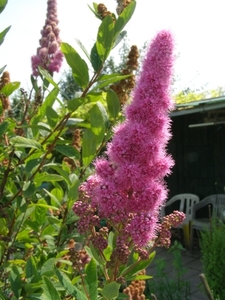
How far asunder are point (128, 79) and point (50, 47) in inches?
17.4

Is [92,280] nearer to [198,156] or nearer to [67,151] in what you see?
[67,151]

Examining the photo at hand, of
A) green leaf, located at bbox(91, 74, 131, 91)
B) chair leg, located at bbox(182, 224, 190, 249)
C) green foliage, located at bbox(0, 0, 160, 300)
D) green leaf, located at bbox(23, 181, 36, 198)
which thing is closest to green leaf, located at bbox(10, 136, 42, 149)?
green foliage, located at bbox(0, 0, 160, 300)

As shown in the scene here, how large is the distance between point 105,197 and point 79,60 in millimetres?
391

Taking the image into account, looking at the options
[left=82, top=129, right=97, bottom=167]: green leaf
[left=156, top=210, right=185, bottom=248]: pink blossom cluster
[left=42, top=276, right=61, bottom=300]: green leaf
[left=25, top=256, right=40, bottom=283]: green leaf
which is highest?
[left=82, top=129, right=97, bottom=167]: green leaf

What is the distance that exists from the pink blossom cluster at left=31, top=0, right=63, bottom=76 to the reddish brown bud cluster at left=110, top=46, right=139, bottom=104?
338 mm

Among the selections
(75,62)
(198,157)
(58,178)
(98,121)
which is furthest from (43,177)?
(198,157)

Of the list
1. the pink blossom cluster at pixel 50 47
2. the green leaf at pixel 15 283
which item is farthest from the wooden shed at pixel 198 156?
the green leaf at pixel 15 283

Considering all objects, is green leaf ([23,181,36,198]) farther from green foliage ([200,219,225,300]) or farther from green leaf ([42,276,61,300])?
green foliage ([200,219,225,300])

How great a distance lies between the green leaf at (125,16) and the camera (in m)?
1.06

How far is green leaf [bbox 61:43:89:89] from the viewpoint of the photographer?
1.10 meters

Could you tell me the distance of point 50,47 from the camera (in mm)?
1637

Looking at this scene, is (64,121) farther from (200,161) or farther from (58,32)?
(200,161)

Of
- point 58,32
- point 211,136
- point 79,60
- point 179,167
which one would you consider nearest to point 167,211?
point 179,167

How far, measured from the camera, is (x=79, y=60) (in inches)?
43.8
